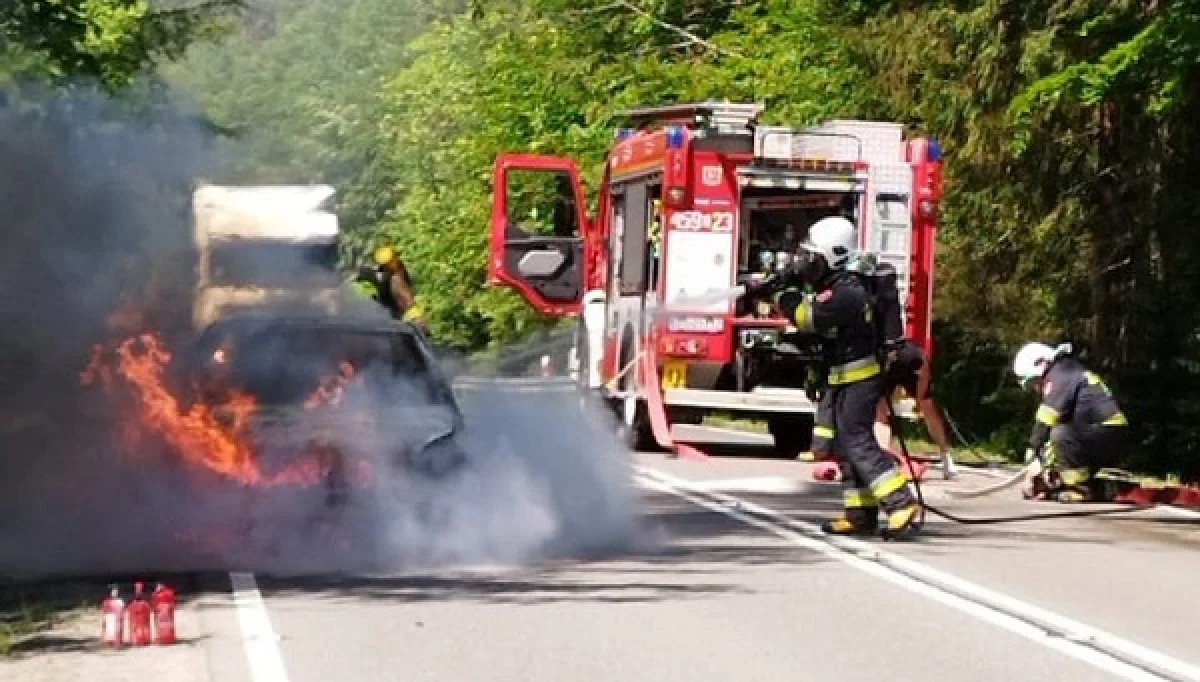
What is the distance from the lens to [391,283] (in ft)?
61.6

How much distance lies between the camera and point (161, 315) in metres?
13.5

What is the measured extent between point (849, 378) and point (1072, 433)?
4.64m

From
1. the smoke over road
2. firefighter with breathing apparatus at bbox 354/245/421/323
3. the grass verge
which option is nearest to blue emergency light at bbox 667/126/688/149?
firefighter with breathing apparatus at bbox 354/245/421/323

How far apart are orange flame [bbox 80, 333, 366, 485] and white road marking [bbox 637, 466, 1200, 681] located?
3.07 meters

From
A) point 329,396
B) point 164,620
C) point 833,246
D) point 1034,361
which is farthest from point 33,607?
point 1034,361

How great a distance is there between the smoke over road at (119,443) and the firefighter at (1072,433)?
6412mm

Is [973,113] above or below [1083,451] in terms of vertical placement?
above

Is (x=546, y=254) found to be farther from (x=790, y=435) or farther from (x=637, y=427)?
(x=790, y=435)

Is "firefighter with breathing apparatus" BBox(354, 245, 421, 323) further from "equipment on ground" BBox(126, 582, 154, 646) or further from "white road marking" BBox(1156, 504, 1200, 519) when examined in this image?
"equipment on ground" BBox(126, 582, 154, 646)

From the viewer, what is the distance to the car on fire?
1306 centimetres

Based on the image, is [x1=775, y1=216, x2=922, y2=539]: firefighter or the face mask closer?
[x1=775, y1=216, x2=922, y2=539]: firefighter

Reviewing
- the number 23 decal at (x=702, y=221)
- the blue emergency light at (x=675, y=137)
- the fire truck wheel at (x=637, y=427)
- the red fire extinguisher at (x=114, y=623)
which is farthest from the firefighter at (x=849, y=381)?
the fire truck wheel at (x=637, y=427)

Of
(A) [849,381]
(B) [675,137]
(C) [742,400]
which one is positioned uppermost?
(B) [675,137]

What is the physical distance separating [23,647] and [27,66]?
7.52 m
